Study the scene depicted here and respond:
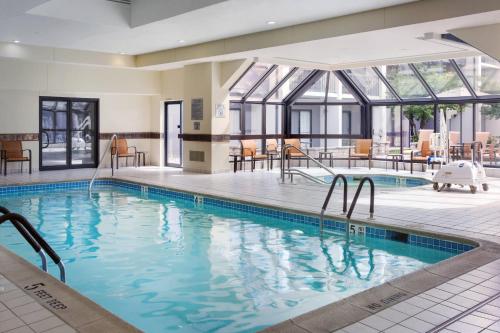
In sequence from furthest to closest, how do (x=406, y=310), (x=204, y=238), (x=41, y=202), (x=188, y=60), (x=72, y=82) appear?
(x=72, y=82) < (x=188, y=60) < (x=41, y=202) < (x=204, y=238) < (x=406, y=310)

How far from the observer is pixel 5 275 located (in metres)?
4.11

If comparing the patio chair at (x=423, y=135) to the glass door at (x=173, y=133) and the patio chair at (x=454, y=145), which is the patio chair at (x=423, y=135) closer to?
the patio chair at (x=454, y=145)

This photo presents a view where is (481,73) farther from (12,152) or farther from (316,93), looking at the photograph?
(12,152)

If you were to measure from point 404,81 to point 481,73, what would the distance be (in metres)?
2.01

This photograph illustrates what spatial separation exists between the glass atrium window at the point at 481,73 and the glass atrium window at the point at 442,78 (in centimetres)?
27

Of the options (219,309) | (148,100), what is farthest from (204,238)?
(148,100)

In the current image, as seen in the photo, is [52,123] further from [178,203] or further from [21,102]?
[178,203]

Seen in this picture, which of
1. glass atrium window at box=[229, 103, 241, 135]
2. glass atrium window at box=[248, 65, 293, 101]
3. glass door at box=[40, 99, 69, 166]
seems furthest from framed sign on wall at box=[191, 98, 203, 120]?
glass door at box=[40, 99, 69, 166]

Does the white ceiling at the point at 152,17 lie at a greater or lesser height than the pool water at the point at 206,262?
greater

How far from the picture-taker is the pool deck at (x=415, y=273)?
3.26 metres

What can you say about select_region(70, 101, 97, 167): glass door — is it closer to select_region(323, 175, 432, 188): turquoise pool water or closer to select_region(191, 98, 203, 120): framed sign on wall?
select_region(191, 98, 203, 120): framed sign on wall

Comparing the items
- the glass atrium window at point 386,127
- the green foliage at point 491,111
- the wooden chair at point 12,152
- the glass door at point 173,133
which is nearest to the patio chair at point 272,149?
the glass door at point 173,133

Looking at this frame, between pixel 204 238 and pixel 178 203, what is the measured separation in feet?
9.12

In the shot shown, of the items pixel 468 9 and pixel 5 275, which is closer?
pixel 5 275
